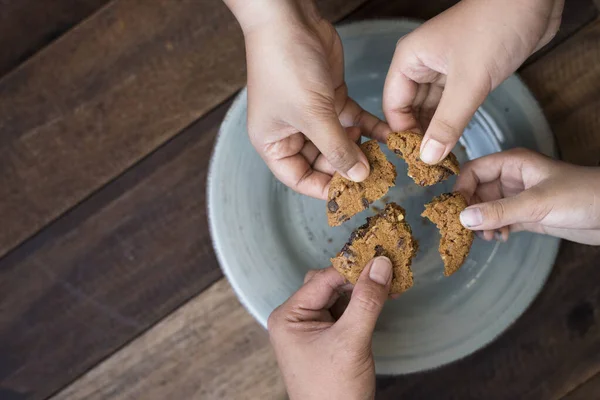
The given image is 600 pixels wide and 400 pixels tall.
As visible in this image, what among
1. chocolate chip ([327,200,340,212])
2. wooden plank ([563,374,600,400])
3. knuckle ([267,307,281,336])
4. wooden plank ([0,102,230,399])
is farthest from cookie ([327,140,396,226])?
wooden plank ([563,374,600,400])

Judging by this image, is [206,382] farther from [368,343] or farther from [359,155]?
[359,155]

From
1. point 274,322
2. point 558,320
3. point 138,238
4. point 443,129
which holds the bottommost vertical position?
point 558,320

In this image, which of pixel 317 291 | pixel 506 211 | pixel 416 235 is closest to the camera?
pixel 506 211

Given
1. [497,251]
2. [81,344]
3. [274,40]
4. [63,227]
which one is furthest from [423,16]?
[81,344]

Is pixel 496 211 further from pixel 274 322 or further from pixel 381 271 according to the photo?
pixel 274 322

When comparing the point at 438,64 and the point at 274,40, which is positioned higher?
the point at 274,40

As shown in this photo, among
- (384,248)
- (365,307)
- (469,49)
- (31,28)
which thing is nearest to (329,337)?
(365,307)

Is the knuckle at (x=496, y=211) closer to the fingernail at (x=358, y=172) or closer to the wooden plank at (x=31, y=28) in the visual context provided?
the fingernail at (x=358, y=172)
